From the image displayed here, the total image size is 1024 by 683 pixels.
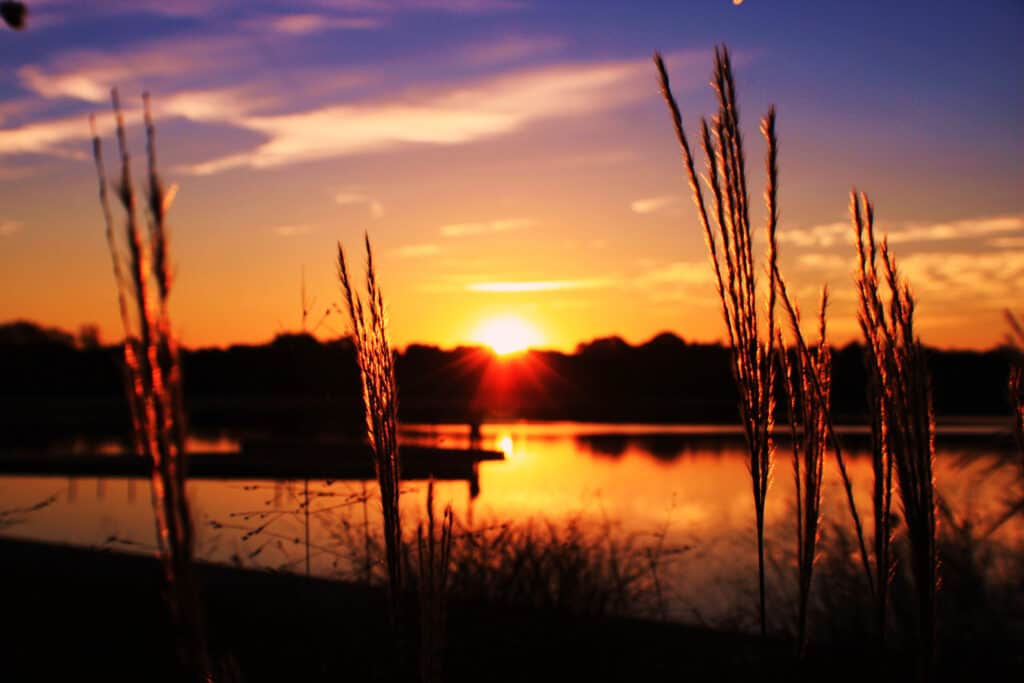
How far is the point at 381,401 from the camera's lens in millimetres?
1975

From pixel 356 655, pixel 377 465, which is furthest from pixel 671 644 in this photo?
pixel 377 465

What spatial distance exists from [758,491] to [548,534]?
440 centimetres

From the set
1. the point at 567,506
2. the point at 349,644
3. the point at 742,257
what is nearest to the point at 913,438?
the point at 742,257

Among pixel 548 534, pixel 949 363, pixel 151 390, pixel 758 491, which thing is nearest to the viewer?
pixel 151 390

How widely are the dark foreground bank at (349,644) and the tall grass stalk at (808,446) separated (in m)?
1.42

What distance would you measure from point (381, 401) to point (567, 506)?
8069 millimetres

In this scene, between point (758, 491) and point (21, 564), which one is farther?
point (21, 564)

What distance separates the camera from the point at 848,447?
17.7 m

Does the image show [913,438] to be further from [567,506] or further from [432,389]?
[432,389]

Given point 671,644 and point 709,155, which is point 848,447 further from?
point 709,155

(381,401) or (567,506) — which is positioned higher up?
(381,401)

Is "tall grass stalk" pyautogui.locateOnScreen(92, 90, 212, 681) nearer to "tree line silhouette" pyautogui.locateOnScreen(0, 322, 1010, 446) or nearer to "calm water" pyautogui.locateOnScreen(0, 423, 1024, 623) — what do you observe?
"calm water" pyautogui.locateOnScreen(0, 423, 1024, 623)

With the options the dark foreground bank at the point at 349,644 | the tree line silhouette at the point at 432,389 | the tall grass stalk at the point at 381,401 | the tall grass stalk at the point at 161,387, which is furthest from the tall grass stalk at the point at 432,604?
the tree line silhouette at the point at 432,389

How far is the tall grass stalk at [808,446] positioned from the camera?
2.15 metres
